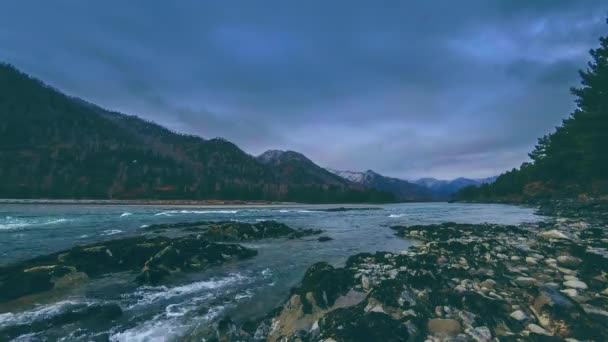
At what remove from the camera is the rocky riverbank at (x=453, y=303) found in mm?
5922

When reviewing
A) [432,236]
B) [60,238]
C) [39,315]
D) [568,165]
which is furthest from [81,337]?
[568,165]

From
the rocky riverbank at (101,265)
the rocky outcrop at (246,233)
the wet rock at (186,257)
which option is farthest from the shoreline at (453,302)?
the rocky outcrop at (246,233)

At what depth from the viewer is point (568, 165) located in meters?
50.2

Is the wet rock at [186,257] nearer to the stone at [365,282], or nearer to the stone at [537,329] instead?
the stone at [365,282]

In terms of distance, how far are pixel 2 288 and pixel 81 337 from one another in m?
6.53

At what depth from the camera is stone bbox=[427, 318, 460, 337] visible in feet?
19.6

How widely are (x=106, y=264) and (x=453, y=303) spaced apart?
15823mm

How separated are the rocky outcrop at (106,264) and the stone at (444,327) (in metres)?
10.8

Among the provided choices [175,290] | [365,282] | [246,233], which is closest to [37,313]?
[175,290]

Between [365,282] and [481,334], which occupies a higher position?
[481,334]

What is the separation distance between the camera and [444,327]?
20.1 feet

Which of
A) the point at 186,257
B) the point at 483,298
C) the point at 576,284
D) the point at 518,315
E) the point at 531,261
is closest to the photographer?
the point at 518,315

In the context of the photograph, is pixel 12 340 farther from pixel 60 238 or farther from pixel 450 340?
pixel 60 238

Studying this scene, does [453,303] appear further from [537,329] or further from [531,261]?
[531,261]
